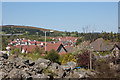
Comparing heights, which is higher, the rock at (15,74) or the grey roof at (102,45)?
the grey roof at (102,45)

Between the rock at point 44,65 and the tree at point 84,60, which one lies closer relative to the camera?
the rock at point 44,65

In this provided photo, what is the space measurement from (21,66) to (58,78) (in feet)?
4.11

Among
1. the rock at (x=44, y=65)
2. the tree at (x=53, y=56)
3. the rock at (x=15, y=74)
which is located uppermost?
the tree at (x=53, y=56)

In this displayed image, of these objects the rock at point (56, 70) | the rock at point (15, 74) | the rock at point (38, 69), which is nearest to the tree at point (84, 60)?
the rock at point (56, 70)

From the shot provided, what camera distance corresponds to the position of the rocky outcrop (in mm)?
4609

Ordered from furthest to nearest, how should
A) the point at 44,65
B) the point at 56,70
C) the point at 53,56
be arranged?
the point at 53,56, the point at 44,65, the point at 56,70

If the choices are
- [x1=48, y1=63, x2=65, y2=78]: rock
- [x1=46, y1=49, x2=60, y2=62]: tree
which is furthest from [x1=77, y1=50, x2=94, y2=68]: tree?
[x1=48, y1=63, x2=65, y2=78]: rock

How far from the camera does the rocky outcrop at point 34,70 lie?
4609 mm

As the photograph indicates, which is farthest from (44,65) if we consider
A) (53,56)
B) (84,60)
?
(84,60)

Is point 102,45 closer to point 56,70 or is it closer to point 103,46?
point 103,46

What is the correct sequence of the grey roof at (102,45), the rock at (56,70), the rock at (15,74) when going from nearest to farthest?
the rock at (15,74)
the rock at (56,70)
the grey roof at (102,45)

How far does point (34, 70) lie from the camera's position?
17.3ft

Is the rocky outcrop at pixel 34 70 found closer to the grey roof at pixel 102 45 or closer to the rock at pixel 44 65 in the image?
the rock at pixel 44 65

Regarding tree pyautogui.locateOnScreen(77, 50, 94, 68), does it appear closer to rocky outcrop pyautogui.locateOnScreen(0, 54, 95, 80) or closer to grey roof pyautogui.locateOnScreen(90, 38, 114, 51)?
rocky outcrop pyautogui.locateOnScreen(0, 54, 95, 80)
